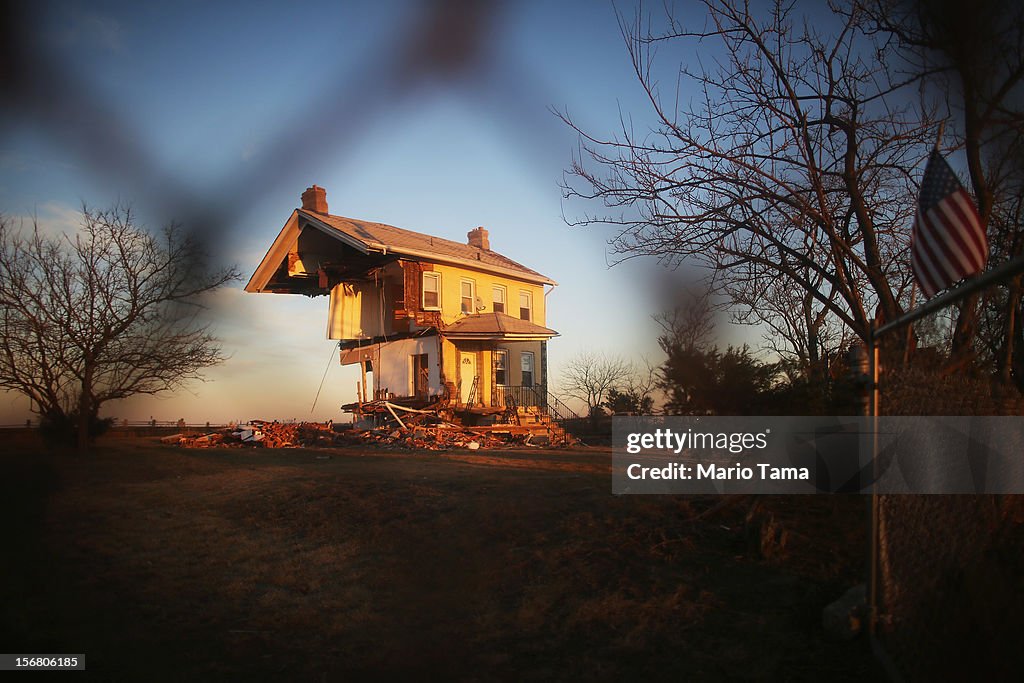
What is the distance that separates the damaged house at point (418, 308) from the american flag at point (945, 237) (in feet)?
53.7

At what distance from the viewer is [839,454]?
5.02 m

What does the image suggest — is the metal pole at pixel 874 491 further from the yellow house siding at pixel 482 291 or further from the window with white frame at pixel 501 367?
the window with white frame at pixel 501 367

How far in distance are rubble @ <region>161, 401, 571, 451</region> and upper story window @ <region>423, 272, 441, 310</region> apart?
3432 mm

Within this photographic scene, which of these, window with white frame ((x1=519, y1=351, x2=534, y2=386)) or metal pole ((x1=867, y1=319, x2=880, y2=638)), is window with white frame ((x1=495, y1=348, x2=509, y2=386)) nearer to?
window with white frame ((x1=519, y1=351, x2=534, y2=386))

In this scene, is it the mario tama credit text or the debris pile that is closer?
the mario tama credit text

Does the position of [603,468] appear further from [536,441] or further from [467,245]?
[467,245]

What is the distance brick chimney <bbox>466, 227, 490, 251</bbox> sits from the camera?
92.2 feet

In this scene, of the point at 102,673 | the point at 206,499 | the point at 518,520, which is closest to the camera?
the point at 102,673

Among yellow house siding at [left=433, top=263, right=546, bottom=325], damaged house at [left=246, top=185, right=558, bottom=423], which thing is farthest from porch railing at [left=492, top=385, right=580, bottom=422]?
yellow house siding at [left=433, top=263, right=546, bottom=325]

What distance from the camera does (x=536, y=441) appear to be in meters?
18.8

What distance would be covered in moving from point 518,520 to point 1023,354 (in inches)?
224

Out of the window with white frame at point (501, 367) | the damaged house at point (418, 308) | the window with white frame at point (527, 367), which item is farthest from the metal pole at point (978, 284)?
the window with white frame at point (527, 367)

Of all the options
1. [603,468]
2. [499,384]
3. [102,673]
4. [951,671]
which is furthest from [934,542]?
[499,384]

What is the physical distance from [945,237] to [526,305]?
2159cm
